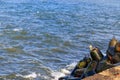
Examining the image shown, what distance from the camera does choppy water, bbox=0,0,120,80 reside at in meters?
14.8

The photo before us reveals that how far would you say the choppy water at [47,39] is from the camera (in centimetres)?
1481

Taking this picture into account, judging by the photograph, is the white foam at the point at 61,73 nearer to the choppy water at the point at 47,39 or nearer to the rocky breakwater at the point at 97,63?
the choppy water at the point at 47,39

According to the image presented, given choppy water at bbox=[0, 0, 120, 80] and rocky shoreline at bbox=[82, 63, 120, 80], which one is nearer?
rocky shoreline at bbox=[82, 63, 120, 80]

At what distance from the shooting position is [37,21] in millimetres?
28109

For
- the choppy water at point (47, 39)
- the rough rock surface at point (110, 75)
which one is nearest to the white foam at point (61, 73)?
the choppy water at point (47, 39)

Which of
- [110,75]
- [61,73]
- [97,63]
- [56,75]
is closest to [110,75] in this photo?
[110,75]

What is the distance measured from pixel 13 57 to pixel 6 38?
4.17 meters

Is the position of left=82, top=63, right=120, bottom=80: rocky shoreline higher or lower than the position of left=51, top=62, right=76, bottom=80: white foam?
lower

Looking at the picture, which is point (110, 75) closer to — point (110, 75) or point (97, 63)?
point (110, 75)

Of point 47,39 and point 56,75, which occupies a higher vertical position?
point 47,39

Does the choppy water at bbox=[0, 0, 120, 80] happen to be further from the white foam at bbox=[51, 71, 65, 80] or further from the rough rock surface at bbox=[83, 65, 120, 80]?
the rough rock surface at bbox=[83, 65, 120, 80]

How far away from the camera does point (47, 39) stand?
812 inches

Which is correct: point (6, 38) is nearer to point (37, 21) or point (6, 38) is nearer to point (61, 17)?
point (37, 21)

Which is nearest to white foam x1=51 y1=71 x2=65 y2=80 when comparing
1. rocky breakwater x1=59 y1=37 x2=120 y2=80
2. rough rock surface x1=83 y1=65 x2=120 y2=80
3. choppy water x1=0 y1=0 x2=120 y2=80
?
choppy water x1=0 y1=0 x2=120 y2=80
